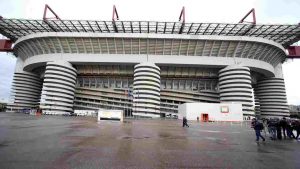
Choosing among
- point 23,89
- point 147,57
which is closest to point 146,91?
point 147,57

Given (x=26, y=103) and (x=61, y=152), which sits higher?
(x=26, y=103)

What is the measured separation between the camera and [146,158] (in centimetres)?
806

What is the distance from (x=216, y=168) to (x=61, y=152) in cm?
599

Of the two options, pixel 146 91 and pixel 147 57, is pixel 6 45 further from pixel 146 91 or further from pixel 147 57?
pixel 146 91

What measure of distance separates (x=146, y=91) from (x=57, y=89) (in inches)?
1358

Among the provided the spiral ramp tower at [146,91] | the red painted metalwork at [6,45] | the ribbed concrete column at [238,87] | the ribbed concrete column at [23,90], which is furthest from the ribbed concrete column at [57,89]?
the ribbed concrete column at [238,87]

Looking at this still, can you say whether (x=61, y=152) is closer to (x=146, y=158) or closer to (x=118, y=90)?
(x=146, y=158)

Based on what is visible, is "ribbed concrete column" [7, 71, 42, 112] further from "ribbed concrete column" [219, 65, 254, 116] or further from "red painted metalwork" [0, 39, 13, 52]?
"ribbed concrete column" [219, 65, 254, 116]

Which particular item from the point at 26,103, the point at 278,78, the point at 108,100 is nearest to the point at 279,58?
the point at 278,78

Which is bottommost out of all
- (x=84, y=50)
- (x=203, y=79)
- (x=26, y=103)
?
(x=26, y=103)

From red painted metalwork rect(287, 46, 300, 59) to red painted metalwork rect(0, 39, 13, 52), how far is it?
135 m

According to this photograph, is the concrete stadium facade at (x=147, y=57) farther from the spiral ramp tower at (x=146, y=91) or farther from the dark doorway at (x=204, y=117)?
the dark doorway at (x=204, y=117)

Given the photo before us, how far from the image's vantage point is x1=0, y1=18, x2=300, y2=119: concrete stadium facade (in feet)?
257

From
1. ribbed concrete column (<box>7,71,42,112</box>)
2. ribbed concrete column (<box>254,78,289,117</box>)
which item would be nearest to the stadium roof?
ribbed concrete column (<box>254,78,289,117</box>)
